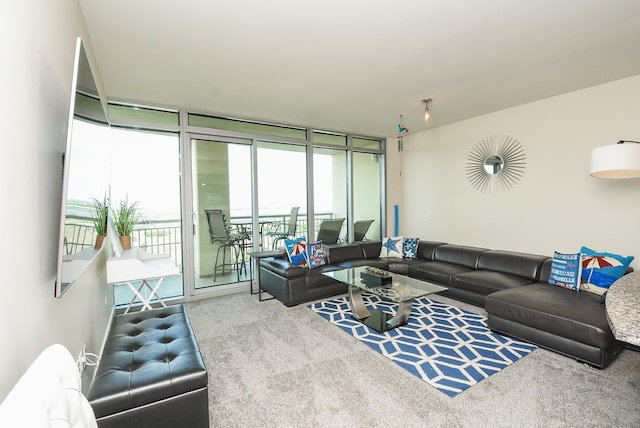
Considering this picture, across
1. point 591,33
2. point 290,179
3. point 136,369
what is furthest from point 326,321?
point 591,33

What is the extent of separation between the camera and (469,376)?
2.29 meters

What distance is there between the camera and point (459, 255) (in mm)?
4547

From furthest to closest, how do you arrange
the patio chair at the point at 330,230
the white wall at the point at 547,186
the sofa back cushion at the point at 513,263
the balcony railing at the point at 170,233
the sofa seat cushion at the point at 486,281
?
the patio chair at the point at 330,230
the balcony railing at the point at 170,233
the sofa back cushion at the point at 513,263
the sofa seat cushion at the point at 486,281
the white wall at the point at 547,186

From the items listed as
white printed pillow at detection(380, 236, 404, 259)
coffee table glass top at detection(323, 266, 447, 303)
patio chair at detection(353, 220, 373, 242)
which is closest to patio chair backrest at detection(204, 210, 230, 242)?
coffee table glass top at detection(323, 266, 447, 303)

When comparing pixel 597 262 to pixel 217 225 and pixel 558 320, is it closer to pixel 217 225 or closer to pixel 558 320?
pixel 558 320

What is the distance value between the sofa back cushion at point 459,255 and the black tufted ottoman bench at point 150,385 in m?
3.85

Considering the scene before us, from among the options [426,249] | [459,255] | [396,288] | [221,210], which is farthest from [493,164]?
[221,210]

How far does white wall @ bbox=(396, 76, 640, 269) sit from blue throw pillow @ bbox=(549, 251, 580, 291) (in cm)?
63

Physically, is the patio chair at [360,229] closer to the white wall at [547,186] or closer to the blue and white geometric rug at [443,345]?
the white wall at [547,186]

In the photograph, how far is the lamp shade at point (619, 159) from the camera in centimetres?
272

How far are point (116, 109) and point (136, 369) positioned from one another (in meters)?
3.48

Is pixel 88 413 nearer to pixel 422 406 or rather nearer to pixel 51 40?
pixel 51 40

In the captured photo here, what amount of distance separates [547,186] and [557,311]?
6.78ft

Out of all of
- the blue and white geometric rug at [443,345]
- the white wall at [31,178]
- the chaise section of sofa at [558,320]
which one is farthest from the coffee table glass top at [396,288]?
the white wall at [31,178]
